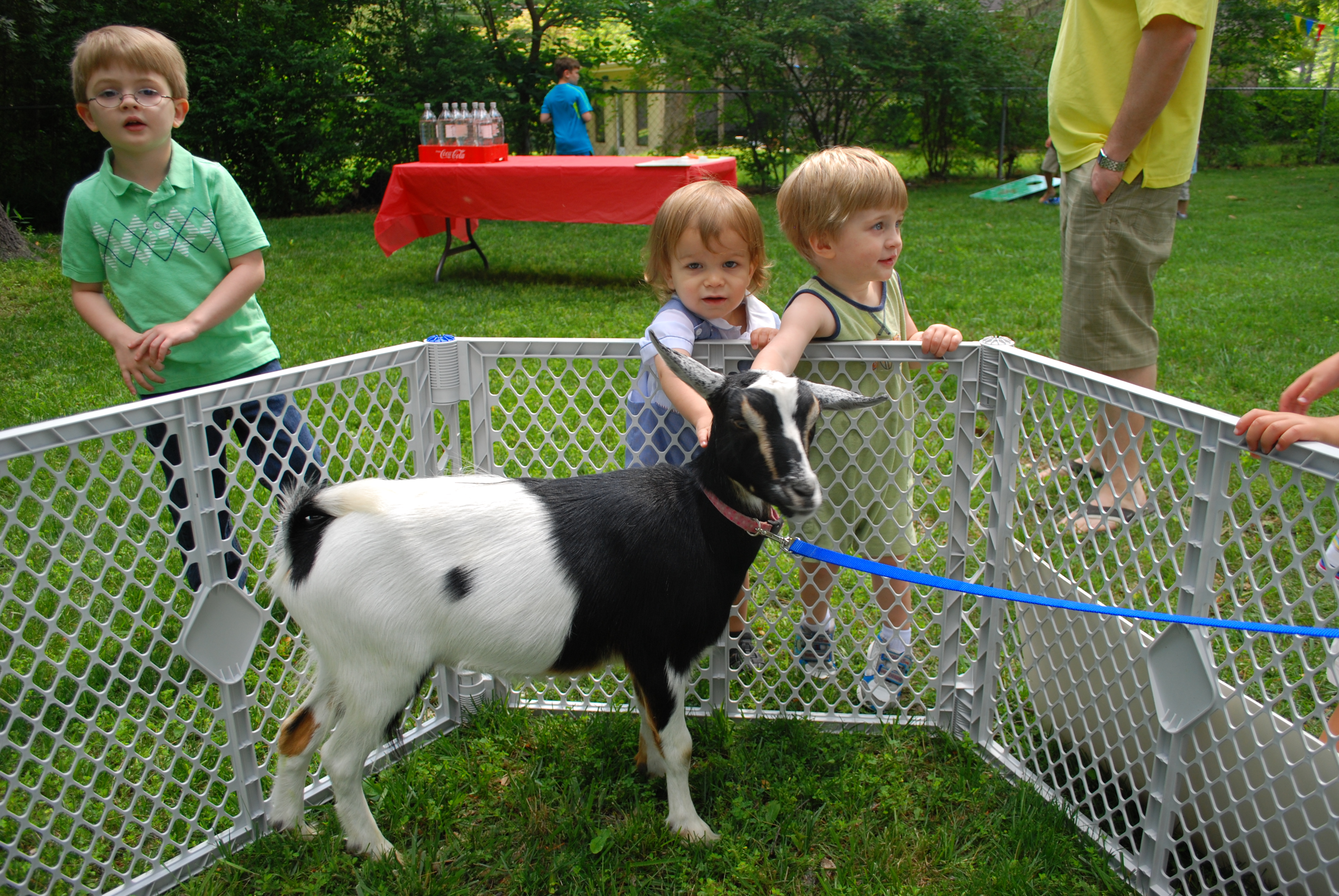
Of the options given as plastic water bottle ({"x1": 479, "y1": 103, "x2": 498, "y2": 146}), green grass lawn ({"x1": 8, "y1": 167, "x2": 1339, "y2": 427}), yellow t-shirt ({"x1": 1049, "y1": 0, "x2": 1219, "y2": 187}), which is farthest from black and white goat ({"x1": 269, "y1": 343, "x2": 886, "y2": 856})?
plastic water bottle ({"x1": 479, "y1": 103, "x2": 498, "y2": 146})

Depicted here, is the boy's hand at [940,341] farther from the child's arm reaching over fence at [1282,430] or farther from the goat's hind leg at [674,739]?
the goat's hind leg at [674,739]

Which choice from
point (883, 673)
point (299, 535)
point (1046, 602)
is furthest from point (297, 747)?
point (1046, 602)

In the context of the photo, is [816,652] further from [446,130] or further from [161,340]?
[446,130]

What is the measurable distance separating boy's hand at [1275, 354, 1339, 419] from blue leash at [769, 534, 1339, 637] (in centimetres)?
49

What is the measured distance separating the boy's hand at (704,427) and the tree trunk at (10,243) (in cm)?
933

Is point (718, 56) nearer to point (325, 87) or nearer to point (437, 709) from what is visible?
point (325, 87)

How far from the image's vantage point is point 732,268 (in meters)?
2.74

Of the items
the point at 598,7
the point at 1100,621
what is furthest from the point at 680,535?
the point at 598,7

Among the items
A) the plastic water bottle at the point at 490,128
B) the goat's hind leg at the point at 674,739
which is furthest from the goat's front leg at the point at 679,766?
the plastic water bottle at the point at 490,128

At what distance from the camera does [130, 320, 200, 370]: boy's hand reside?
8.69ft

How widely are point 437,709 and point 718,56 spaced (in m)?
15.2

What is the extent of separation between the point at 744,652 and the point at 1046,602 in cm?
111

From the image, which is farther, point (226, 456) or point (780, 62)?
point (780, 62)

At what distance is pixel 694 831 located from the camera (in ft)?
7.82
